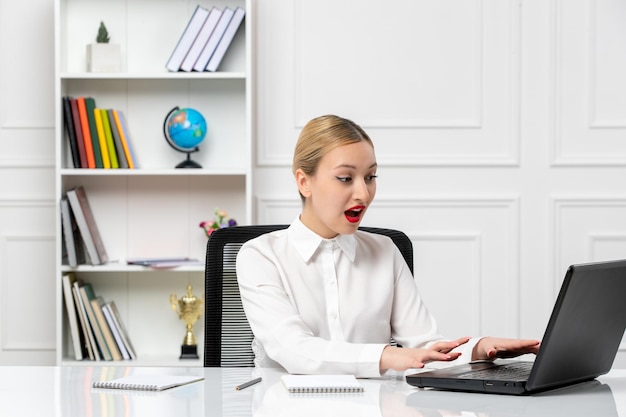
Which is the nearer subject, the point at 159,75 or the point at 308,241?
the point at 308,241

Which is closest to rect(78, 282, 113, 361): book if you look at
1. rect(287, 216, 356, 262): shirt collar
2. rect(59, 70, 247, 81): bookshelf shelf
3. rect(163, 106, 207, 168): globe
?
rect(163, 106, 207, 168): globe

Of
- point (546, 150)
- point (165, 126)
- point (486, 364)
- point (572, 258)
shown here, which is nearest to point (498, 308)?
point (572, 258)

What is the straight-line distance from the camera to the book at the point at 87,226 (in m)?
3.21

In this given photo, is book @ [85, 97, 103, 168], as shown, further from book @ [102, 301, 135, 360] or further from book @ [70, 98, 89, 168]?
book @ [102, 301, 135, 360]

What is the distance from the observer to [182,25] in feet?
11.0

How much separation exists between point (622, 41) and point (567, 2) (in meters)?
0.26

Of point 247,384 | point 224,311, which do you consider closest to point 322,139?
point 224,311

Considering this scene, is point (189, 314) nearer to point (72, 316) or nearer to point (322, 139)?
point (72, 316)

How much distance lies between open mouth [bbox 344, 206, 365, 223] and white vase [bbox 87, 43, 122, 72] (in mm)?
1836

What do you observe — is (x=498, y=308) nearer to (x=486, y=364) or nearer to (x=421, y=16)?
(x=421, y=16)

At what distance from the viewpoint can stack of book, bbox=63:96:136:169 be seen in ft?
10.5

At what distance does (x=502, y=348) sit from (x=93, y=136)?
2.10m

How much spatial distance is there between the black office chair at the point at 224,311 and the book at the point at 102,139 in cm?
143

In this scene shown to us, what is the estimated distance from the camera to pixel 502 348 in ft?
5.10
